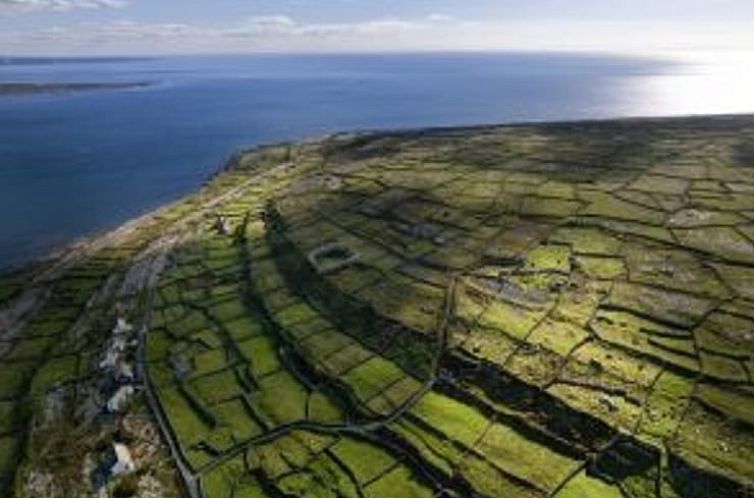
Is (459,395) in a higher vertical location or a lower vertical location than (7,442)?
higher

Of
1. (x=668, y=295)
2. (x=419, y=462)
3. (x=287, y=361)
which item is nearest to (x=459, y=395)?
(x=419, y=462)

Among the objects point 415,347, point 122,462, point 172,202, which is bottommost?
point 172,202

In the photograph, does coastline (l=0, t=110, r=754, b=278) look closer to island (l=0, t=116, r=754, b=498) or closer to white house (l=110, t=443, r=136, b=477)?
island (l=0, t=116, r=754, b=498)

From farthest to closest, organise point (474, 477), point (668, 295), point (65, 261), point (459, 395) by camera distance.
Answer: point (65, 261) < point (668, 295) < point (459, 395) < point (474, 477)

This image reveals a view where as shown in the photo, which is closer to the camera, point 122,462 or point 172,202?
point 122,462

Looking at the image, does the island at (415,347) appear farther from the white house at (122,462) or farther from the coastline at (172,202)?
the coastline at (172,202)

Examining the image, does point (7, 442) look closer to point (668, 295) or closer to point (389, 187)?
point (668, 295)

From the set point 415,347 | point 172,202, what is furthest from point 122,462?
point 172,202

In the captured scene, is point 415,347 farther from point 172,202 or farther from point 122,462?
point 172,202
